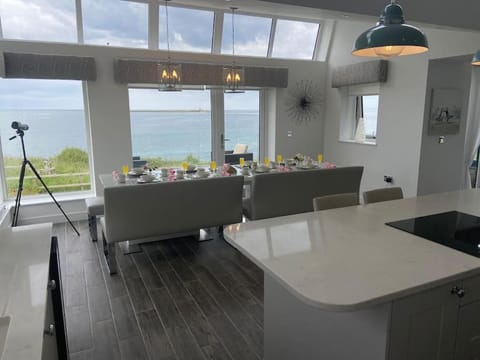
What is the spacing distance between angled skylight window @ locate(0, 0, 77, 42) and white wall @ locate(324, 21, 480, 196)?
4.41 metres

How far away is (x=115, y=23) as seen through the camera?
17.2 feet

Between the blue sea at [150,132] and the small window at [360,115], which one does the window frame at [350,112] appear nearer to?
the small window at [360,115]

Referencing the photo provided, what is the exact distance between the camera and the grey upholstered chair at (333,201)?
2.56 m

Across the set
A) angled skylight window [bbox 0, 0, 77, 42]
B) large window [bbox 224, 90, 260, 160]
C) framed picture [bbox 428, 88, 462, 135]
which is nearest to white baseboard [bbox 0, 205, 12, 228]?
angled skylight window [bbox 0, 0, 77, 42]

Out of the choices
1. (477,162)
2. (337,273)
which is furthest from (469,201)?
(477,162)

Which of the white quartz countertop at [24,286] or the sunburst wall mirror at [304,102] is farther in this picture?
the sunburst wall mirror at [304,102]

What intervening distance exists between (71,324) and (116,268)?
88cm

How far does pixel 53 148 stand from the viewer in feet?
17.2

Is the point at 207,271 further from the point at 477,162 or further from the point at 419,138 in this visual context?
the point at 477,162

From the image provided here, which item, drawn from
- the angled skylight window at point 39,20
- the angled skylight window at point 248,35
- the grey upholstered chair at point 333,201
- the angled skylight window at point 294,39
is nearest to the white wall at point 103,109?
the angled skylight window at point 39,20

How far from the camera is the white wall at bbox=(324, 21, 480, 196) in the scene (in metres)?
4.76

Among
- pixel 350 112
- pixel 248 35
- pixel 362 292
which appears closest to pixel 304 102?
pixel 350 112

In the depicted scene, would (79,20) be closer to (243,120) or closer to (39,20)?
(39,20)

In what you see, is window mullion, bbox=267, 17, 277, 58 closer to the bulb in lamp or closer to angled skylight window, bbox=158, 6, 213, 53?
angled skylight window, bbox=158, 6, 213, 53
